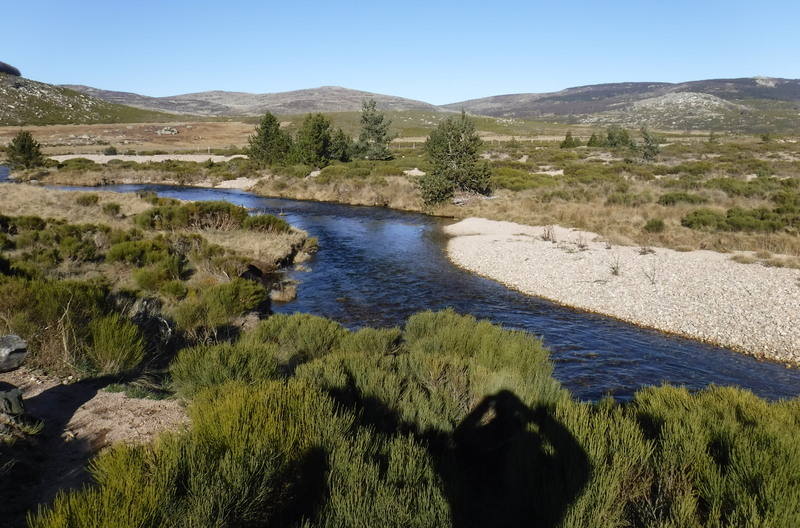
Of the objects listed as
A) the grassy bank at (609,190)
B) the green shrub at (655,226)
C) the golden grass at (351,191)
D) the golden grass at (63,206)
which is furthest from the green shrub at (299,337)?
the golden grass at (351,191)

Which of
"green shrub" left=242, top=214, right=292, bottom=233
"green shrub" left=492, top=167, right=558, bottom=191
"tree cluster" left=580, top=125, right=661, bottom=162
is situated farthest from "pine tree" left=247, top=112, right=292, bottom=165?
"tree cluster" left=580, top=125, right=661, bottom=162

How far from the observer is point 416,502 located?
316cm

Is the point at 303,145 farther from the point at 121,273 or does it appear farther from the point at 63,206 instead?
the point at 121,273

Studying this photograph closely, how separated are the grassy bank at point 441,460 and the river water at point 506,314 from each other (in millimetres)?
3124

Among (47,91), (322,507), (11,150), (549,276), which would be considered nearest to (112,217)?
(549,276)

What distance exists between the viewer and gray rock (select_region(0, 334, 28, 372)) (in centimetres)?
554

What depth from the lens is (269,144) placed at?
1793 inches

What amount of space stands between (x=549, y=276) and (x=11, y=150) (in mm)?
49227

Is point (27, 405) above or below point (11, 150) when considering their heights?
below

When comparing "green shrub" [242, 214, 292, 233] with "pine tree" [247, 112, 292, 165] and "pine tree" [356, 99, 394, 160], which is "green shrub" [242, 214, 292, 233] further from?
"pine tree" [356, 99, 394, 160]

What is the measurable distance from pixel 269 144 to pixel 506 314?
1540 inches

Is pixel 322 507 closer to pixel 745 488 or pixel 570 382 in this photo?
pixel 745 488

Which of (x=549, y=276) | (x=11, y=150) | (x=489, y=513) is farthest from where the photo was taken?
(x=11, y=150)

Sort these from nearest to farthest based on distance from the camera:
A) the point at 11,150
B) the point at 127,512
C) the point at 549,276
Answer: the point at 127,512 < the point at 549,276 < the point at 11,150
